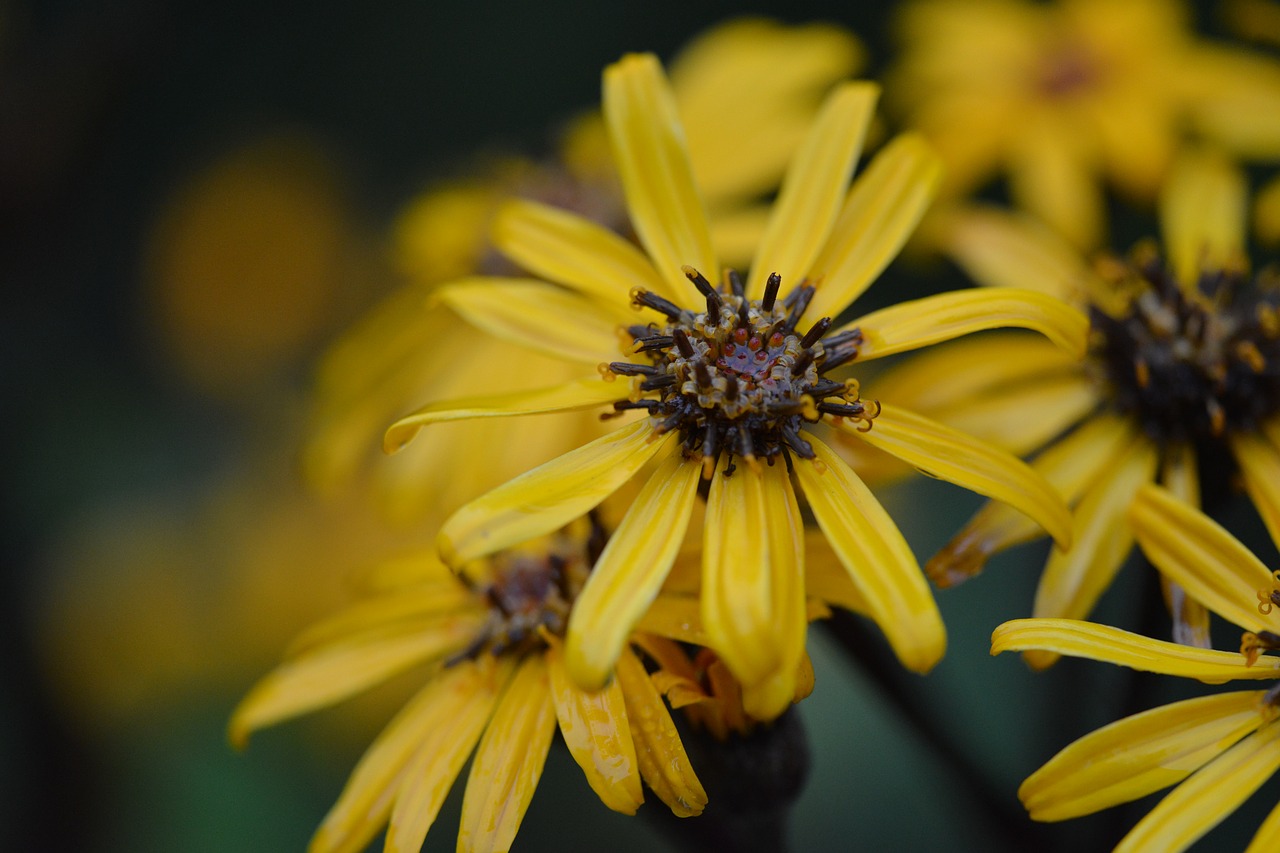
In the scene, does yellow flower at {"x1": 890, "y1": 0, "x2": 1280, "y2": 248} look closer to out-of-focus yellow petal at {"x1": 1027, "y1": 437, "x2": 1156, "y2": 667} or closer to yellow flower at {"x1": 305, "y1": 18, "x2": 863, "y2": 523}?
yellow flower at {"x1": 305, "y1": 18, "x2": 863, "y2": 523}

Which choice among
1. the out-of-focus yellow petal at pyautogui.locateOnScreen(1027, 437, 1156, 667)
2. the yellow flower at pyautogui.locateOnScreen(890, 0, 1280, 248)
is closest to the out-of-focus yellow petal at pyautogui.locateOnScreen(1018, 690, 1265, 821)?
the out-of-focus yellow petal at pyautogui.locateOnScreen(1027, 437, 1156, 667)

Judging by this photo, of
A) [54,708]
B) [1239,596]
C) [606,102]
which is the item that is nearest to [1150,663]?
[1239,596]

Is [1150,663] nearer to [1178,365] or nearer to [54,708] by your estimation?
[1178,365]

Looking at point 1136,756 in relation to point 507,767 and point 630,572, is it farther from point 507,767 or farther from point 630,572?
point 507,767

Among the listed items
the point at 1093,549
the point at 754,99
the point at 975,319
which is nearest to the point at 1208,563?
the point at 1093,549

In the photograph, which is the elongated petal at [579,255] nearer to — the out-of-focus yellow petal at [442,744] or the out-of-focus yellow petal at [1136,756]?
the out-of-focus yellow petal at [442,744]

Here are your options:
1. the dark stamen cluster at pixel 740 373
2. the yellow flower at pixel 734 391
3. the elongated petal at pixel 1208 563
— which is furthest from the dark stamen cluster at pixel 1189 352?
the dark stamen cluster at pixel 740 373

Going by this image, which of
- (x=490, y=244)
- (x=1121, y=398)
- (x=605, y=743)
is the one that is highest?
(x=490, y=244)
